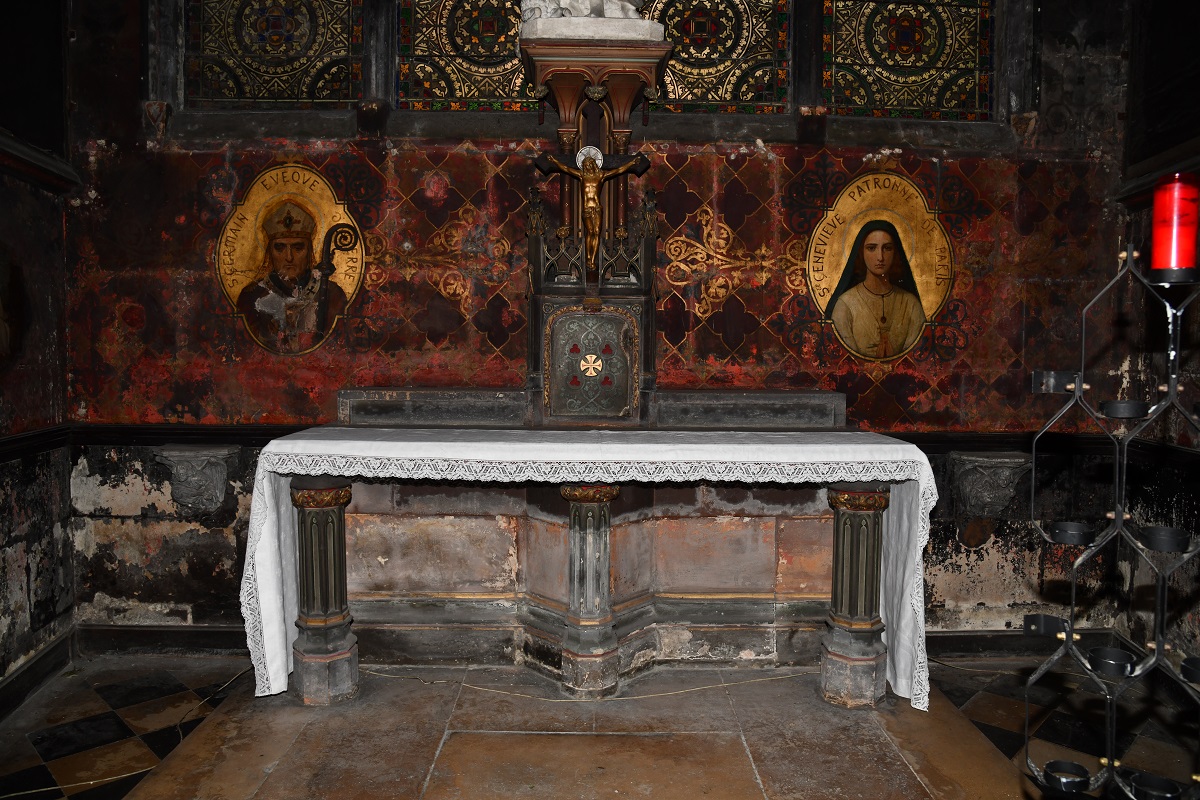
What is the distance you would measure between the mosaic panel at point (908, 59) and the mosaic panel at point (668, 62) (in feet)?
1.21

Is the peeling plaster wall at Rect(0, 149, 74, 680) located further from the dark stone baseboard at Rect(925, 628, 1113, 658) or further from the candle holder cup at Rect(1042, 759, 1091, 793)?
the dark stone baseboard at Rect(925, 628, 1113, 658)

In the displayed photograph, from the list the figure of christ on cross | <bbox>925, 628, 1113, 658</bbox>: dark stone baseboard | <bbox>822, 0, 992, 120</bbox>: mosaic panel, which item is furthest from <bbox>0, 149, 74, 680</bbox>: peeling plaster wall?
<bbox>925, 628, 1113, 658</bbox>: dark stone baseboard

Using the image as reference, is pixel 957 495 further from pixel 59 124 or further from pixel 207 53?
pixel 59 124

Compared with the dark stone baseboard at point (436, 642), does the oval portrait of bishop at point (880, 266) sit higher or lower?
higher

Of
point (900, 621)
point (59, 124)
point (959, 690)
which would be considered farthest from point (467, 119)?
point (959, 690)

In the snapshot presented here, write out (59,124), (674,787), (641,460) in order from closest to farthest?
(674,787), (641,460), (59,124)

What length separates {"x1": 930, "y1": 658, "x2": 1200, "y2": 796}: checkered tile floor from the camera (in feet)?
13.8

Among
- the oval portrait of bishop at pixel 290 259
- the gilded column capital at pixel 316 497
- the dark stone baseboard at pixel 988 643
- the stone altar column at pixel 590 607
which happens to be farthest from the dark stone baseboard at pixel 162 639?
the dark stone baseboard at pixel 988 643

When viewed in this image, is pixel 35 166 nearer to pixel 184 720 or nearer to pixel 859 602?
pixel 184 720

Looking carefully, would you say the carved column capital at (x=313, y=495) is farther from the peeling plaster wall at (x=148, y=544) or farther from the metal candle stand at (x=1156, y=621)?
the metal candle stand at (x=1156, y=621)

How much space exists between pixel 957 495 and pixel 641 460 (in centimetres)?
258

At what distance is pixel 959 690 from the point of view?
5066 mm

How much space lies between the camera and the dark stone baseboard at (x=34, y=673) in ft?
15.2

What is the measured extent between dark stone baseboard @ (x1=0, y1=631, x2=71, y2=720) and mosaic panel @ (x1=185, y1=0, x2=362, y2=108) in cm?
361
